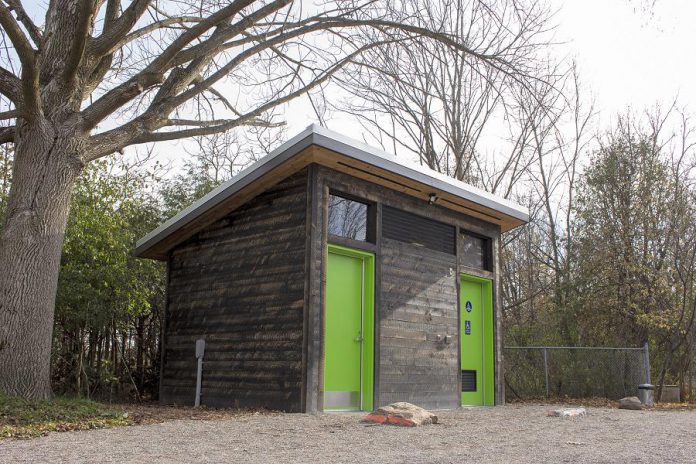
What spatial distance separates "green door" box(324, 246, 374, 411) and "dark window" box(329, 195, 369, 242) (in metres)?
0.24

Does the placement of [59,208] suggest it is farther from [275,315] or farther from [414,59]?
[414,59]

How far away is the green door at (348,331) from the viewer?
8.73 meters

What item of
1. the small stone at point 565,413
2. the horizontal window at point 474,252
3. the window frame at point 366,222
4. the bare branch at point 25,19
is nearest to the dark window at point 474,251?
the horizontal window at point 474,252

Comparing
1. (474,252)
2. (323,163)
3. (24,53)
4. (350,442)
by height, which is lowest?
(350,442)

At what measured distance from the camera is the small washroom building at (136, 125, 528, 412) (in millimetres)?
8477

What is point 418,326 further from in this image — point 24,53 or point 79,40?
point 24,53

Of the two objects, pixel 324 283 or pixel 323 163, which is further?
pixel 323 163

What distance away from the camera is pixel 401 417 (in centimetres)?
714

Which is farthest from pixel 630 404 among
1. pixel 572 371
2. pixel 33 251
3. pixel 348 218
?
pixel 33 251

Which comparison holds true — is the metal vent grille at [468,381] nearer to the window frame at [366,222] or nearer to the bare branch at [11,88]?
the window frame at [366,222]

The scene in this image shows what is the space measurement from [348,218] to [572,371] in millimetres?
7806

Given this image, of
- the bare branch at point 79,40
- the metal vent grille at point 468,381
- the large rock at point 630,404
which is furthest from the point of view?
the large rock at point 630,404

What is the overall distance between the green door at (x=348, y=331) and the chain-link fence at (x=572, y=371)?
238 inches

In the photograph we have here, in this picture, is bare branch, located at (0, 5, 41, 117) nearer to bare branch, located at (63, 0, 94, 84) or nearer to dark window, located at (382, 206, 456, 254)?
bare branch, located at (63, 0, 94, 84)
